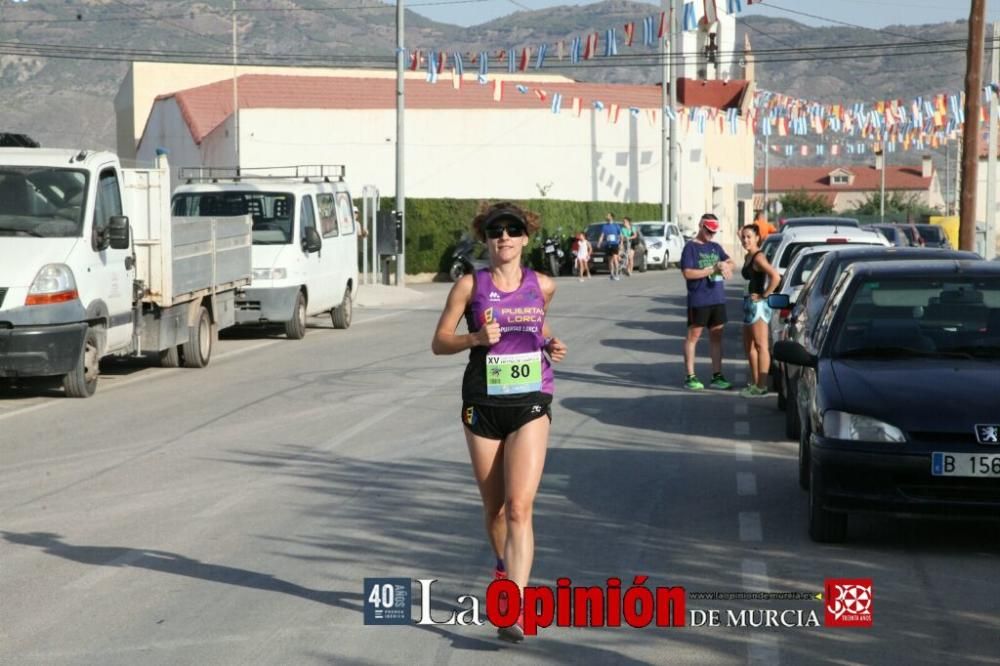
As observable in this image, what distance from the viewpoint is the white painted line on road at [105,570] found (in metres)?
7.82

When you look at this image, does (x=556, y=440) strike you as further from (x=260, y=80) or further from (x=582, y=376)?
(x=260, y=80)

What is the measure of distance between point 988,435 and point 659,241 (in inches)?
1769

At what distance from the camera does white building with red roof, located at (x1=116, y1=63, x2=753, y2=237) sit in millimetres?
55844

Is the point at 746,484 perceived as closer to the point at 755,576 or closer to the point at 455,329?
the point at 755,576

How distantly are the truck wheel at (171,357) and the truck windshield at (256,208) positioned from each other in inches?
160

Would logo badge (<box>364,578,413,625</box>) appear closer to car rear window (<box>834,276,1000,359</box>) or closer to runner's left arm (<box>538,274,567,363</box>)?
runner's left arm (<box>538,274,567,363</box>)

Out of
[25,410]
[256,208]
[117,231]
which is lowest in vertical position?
[25,410]

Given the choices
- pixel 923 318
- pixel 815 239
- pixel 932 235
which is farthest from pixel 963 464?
pixel 932 235

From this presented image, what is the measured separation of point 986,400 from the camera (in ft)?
27.8

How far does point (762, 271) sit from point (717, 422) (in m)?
2.48

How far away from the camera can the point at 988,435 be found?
8.23 meters

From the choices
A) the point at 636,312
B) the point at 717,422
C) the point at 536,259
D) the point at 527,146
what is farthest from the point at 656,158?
the point at 717,422

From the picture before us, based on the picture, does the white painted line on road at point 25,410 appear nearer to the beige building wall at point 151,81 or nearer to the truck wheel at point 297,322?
the truck wheel at point 297,322

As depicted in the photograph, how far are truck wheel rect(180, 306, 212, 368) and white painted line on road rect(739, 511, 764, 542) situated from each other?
10.6 meters
